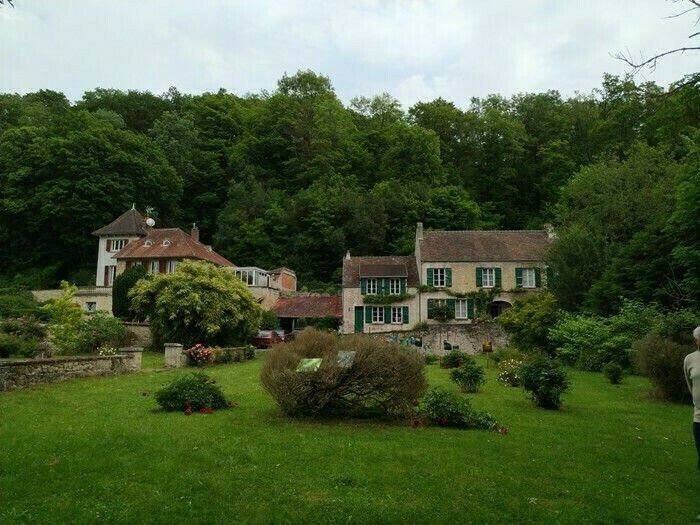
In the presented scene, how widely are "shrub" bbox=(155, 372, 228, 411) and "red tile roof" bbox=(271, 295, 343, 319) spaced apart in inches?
1173

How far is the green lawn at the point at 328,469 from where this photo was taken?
19.3 feet

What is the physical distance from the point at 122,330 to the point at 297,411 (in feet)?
61.9

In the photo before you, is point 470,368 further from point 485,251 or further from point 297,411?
point 485,251

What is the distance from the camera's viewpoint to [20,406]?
11906 mm

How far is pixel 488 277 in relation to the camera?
40.6 meters

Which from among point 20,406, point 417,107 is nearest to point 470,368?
point 20,406

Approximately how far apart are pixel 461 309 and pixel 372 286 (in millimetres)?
6580

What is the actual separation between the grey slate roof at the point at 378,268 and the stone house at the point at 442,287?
0.24 ft

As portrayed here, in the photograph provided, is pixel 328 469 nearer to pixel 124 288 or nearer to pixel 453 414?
pixel 453 414

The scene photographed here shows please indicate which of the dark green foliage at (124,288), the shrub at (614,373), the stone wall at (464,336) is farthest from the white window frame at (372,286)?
the shrub at (614,373)

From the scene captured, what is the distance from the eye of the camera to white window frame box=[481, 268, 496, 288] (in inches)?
1594

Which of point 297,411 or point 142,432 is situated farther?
point 297,411

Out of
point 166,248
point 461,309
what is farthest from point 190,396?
point 166,248

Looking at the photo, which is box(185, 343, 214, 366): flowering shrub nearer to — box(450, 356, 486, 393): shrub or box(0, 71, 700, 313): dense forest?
box(450, 356, 486, 393): shrub
